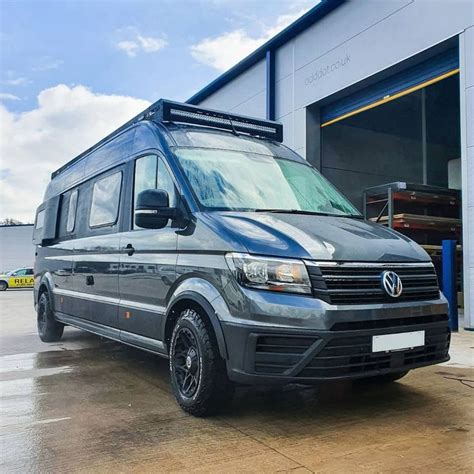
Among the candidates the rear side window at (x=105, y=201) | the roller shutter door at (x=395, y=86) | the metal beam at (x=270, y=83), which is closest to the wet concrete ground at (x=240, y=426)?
the rear side window at (x=105, y=201)

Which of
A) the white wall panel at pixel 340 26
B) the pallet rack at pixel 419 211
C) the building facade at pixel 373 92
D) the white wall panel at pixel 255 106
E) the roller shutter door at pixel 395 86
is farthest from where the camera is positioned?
the white wall panel at pixel 255 106

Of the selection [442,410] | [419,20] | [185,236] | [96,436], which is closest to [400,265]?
[442,410]

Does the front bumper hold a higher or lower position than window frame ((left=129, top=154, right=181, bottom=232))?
lower

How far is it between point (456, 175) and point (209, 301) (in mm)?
13768

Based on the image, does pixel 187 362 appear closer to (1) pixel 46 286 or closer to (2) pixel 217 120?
(2) pixel 217 120

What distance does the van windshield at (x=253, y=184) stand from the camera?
13.5 feet

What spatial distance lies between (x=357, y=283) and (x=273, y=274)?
556 mm

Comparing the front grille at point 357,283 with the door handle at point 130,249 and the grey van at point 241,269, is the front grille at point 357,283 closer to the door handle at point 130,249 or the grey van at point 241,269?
the grey van at point 241,269

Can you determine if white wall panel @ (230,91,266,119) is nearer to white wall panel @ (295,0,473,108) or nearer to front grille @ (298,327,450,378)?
white wall panel @ (295,0,473,108)

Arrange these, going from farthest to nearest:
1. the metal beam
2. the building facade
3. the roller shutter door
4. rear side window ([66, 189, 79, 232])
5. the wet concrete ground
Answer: the metal beam < the roller shutter door < the building facade < rear side window ([66, 189, 79, 232]) < the wet concrete ground

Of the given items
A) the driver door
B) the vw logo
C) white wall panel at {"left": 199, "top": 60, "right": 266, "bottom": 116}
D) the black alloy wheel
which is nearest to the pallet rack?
white wall panel at {"left": 199, "top": 60, "right": 266, "bottom": 116}

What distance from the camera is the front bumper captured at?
3.24 meters

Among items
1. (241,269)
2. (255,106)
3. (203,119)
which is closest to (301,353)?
(241,269)

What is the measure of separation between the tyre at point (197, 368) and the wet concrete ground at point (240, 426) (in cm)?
13
